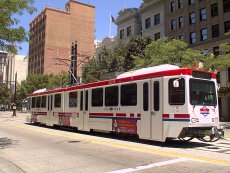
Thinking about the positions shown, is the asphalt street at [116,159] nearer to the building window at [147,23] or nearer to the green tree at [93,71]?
the green tree at [93,71]

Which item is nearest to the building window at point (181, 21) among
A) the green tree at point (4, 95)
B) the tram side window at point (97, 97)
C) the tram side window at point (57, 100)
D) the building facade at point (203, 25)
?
the building facade at point (203, 25)

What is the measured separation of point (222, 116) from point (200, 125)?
93.9ft

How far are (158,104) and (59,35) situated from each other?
383ft

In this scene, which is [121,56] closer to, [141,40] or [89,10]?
[141,40]

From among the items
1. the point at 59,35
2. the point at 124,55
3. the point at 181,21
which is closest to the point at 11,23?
the point at 124,55

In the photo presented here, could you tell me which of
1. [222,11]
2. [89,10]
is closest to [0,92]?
[89,10]

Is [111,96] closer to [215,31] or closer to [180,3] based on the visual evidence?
[215,31]

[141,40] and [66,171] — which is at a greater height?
[141,40]

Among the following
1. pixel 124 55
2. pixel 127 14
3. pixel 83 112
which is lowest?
pixel 83 112

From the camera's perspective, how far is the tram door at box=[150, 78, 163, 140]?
14278 millimetres

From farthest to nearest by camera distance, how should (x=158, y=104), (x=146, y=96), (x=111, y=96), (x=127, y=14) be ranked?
1. (x=127, y=14)
2. (x=111, y=96)
3. (x=146, y=96)
4. (x=158, y=104)

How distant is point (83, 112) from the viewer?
20781 millimetres

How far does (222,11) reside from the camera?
4197cm

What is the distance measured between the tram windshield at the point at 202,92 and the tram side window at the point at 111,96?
4.66m
